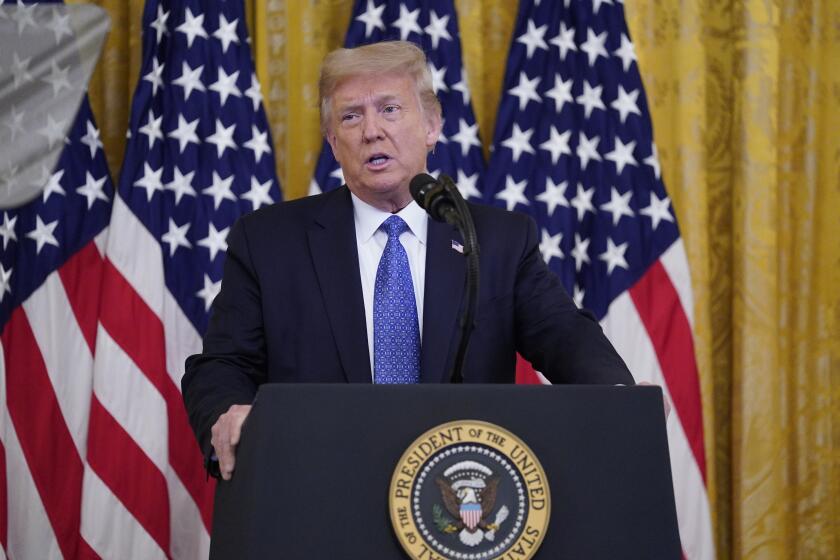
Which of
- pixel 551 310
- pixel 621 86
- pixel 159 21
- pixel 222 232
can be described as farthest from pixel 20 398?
pixel 621 86

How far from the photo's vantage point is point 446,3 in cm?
417

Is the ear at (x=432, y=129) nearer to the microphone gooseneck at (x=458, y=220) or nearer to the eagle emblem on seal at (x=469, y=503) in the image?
the microphone gooseneck at (x=458, y=220)

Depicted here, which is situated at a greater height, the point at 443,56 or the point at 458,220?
the point at 443,56

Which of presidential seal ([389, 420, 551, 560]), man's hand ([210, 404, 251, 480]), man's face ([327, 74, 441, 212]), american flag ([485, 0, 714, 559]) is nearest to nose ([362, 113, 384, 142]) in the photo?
man's face ([327, 74, 441, 212])

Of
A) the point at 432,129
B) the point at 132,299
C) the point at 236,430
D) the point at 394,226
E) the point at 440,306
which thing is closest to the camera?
the point at 236,430

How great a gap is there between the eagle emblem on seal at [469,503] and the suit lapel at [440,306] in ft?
2.42

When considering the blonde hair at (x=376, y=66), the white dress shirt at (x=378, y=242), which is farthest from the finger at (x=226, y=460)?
the blonde hair at (x=376, y=66)

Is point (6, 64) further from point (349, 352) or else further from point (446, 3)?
point (349, 352)

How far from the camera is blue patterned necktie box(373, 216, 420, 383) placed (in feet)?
7.59

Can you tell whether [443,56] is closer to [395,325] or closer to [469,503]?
[395,325]

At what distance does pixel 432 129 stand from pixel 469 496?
4.70 ft

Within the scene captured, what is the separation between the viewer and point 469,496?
1.49 metres

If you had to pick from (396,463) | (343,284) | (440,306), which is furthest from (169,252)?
(396,463)

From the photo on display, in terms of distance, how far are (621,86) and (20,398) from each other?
2578 mm
